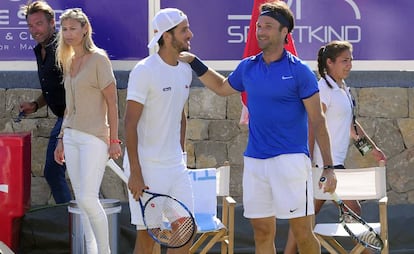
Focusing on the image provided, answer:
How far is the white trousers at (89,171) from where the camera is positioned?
6.21 meters

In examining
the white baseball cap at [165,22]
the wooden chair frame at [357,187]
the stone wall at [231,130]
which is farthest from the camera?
the stone wall at [231,130]

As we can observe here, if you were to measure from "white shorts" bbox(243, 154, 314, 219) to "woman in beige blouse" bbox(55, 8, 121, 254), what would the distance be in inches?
41.3

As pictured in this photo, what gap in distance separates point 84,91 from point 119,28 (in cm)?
166

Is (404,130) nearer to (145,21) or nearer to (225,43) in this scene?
(225,43)

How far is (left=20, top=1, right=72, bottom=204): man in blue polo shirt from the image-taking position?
Answer: 714 centimetres

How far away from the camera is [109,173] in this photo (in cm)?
779

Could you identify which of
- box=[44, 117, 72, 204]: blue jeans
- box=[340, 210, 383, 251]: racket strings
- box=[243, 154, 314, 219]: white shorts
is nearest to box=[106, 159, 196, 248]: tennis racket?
box=[243, 154, 314, 219]: white shorts

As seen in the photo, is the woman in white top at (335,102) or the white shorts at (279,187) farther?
the woman in white top at (335,102)

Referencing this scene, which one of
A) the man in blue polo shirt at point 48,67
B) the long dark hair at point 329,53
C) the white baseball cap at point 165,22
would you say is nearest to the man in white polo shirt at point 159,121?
the white baseball cap at point 165,22

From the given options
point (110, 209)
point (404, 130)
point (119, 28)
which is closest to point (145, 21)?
point (119, 28)

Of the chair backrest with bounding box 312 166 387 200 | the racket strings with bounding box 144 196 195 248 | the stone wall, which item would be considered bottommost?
the racket strings with bounding box 144 196 195 248

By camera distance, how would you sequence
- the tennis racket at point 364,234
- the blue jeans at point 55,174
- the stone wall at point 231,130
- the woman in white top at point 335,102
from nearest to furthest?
1. the tennis racket at point 364,234
2. the woman in white top at point 335,102
3. the blue jeans at point 55,174
4. the stone wall at point 231,130

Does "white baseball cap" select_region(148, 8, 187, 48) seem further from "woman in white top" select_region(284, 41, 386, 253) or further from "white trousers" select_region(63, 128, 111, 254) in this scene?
"woman in white top" select_region(284, 41, 386, 253)

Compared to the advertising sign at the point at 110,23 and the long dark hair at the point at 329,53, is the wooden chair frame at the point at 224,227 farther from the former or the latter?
the advertising sign at the point at 110,23
